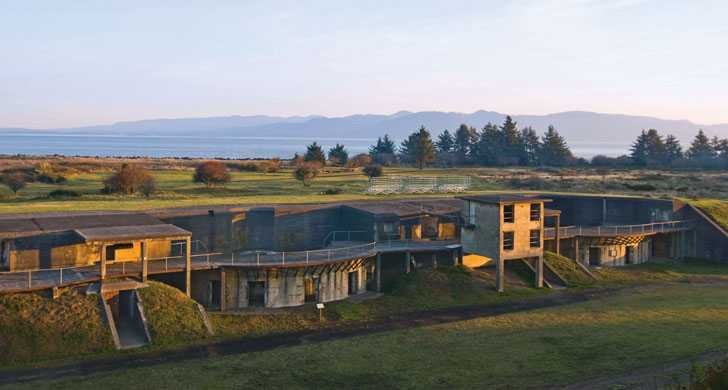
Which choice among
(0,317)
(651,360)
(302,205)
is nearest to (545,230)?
(302,205)

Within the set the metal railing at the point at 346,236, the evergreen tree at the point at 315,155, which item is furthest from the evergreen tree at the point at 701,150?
the metal railing at the point at 346,236

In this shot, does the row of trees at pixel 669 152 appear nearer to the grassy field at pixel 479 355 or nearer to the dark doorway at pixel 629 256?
the dark doorway at pixel 629 256

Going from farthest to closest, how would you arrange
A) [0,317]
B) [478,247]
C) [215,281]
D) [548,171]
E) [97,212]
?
1. [548,171]
2. [478,247]
3. [97,212]
4. [215,281]
5. [0,317]

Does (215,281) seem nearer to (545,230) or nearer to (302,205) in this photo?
(302,205)

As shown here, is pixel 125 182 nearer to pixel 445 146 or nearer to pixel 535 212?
pixel 535 212

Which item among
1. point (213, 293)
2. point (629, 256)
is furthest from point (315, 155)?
point (213, 293)
